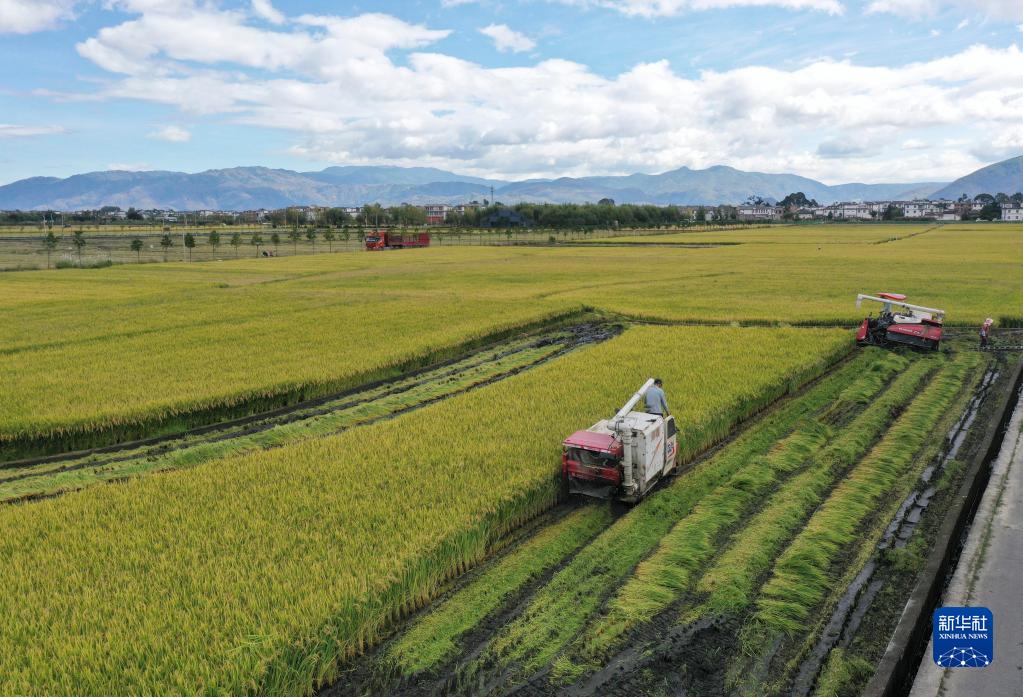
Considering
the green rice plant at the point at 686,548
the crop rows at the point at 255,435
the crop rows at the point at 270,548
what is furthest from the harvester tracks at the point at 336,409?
the green rice plant at the point at 686,548

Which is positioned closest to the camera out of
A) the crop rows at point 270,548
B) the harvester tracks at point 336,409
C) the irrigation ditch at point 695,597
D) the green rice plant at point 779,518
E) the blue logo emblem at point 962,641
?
the crop rows at point 270,548

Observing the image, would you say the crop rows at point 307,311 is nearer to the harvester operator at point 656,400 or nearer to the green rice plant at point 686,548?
the harvester operator at point 656,400

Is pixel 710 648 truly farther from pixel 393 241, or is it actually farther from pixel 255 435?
pixel 393 241

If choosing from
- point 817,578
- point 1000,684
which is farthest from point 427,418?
point 1000,684

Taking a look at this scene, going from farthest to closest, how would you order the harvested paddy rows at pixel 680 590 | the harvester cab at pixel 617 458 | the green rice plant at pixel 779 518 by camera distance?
1. the harvester cab at pixel 617 458
2. the green rice plant at pixel 779 518
3. the harvested paddy rows at pixel 680 590

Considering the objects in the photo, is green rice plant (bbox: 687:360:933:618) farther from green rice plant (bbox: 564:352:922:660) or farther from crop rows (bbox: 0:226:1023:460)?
crop rows (bbox: 0:226:1023:460)

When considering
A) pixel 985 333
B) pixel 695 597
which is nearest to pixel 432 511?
pixel 695 597
